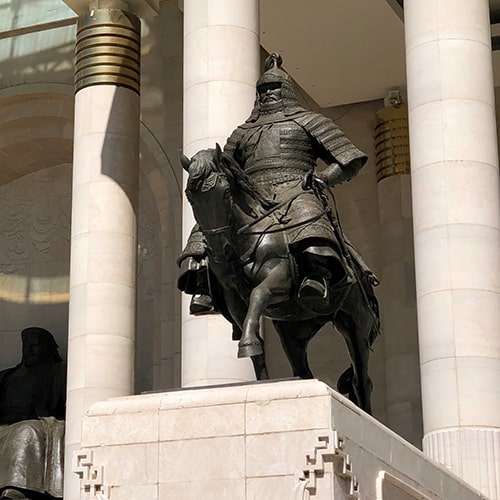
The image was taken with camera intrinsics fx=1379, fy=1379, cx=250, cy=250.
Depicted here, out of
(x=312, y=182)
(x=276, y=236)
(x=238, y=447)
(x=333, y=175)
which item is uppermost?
(x=333, y=175)

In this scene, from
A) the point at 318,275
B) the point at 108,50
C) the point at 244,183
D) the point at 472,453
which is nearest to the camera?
the point at 244,183

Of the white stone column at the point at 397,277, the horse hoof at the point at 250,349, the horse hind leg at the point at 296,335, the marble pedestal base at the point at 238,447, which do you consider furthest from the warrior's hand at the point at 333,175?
the white stone column at the point at 397,277

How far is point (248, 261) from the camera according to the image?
12461 mm

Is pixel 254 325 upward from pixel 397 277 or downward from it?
downward

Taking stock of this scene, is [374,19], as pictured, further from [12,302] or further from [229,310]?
[229,310]

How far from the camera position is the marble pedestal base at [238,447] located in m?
10.7

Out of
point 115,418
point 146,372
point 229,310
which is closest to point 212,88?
point 229,310

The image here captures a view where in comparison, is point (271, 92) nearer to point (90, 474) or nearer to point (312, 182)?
point (312, 182)

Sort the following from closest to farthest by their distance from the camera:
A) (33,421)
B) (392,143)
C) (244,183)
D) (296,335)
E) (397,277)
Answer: (244,183) < (296,335) < (33,421) < (397,277) < (392,143)

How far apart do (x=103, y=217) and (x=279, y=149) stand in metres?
8.28

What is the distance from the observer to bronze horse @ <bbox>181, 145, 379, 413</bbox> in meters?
11.9

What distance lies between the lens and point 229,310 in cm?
1289

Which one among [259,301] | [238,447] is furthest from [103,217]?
[238,447]

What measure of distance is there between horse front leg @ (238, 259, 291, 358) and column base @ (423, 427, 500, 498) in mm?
3504
